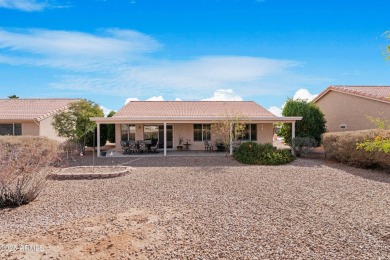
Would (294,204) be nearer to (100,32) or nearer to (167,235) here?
(167,235)

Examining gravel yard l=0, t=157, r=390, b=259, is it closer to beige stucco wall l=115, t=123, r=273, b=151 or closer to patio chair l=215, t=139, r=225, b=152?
patio chair l=215, t=139, r=225, b=152

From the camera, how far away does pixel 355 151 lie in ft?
40.9

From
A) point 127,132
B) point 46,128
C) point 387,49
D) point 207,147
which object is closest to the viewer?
point 387,49

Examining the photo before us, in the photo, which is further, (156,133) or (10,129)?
(156,133)

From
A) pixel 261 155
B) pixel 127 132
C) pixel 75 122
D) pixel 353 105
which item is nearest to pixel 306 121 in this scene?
pixel 353 105

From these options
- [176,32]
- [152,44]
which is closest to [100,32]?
[152,44]

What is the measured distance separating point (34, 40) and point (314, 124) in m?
18.4

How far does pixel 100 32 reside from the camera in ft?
42.4

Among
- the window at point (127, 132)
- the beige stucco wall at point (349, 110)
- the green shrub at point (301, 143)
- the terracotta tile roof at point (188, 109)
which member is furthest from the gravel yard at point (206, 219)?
the terracotta tile roof at point (188, 109)

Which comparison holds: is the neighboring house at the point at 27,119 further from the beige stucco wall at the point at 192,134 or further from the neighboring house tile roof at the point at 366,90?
the neighboring house tile roof at the point at 366,90

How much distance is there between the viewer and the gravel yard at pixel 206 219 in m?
4.30

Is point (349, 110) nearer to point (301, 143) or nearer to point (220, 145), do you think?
point (301, 143)

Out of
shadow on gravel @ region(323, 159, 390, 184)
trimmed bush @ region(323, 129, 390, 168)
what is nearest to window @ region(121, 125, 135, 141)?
trimmed bush @ region(323, 129, 390, 168)

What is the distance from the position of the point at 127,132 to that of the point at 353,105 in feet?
56.3
